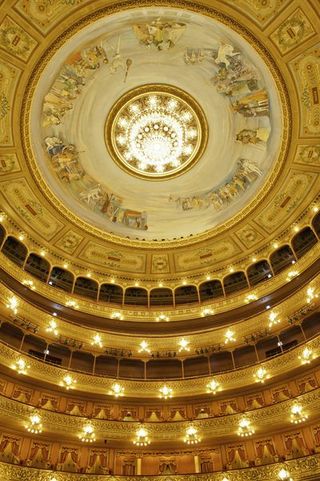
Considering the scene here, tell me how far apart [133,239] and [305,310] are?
11602mm

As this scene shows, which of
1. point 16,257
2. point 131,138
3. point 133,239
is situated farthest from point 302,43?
point 16,257

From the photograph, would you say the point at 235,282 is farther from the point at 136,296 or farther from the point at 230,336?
the point at 136,296

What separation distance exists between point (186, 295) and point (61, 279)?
814cm

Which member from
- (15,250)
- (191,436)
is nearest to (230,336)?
(191,436)

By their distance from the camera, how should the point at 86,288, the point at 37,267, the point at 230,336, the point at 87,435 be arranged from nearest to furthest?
1. the point at 87,435
2. the point at 230,336
3. the point at 37,267
4. the point at 86,288

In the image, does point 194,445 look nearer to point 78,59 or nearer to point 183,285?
point 183,285

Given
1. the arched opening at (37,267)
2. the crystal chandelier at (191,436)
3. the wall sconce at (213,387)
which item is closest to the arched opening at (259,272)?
the wall sconce at (213,387)

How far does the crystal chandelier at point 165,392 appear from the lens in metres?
19.2

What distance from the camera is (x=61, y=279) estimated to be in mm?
24625

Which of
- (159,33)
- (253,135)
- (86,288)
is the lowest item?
(86,288)

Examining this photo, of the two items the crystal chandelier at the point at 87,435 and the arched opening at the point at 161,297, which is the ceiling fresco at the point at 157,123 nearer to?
the arched opening at the point at 161,297

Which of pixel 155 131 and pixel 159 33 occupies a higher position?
pixel 155 131

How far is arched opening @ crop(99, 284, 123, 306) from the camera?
2520 cm

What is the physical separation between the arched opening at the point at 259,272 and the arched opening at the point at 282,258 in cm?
43
